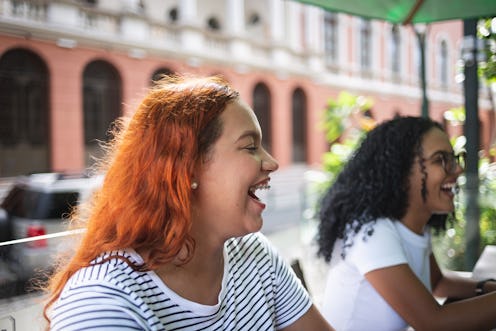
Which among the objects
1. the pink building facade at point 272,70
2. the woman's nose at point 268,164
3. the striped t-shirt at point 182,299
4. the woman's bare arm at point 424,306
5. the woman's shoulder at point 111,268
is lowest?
the woman's bare arm at point 424,306

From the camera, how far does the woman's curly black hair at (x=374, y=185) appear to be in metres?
1.57

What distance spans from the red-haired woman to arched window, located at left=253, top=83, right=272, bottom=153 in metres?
12.7

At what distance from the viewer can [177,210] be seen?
0.95 meters

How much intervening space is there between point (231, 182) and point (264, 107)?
43.5 feet

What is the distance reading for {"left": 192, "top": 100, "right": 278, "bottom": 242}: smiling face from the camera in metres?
0.99

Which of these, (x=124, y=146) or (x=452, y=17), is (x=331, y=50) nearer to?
(x=452, y=17)

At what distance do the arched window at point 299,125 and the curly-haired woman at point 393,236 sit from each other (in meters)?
12.9

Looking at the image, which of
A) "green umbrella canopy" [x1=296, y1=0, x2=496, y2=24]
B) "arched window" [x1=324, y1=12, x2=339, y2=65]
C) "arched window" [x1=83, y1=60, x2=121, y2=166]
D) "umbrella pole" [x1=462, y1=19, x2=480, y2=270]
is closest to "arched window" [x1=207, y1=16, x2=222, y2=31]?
"arched window" [x1=324, y1=12, x2=339, y2=65]

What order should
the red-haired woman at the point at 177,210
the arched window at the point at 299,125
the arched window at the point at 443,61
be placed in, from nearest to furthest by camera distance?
the red-haired woman at the point at 177,210
the arched window at the point at 443,61
the arched window at the point at 299,125

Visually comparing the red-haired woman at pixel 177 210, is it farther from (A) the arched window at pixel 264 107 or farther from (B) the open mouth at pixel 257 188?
(A) the arched window at pixel 264 107

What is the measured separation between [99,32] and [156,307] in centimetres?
863

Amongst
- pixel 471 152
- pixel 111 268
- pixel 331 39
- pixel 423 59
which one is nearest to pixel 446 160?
pixel 111 268

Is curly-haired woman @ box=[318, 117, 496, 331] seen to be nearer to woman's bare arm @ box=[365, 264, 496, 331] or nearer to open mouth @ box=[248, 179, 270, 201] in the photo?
woman's bare arm @ box=[365, 264, 496, 331]

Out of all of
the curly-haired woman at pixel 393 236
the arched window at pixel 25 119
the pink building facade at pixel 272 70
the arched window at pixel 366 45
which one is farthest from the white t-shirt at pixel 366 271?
the arched window at pixel 366 45
